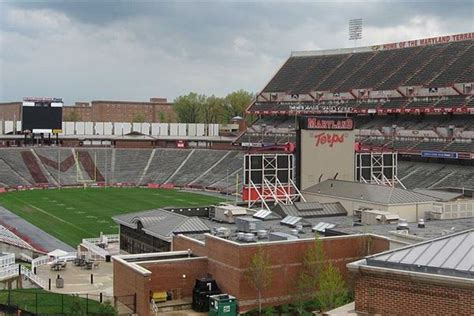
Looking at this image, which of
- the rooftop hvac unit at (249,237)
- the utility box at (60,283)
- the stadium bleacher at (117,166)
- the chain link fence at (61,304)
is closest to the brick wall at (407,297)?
the chain link fence at (61,304)

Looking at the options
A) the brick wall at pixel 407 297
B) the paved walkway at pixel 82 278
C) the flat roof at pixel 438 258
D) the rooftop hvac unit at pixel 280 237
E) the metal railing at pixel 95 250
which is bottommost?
the paved walkway at pixel 82 278

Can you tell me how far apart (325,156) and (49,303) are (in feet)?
91.4

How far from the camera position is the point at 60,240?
191 ft

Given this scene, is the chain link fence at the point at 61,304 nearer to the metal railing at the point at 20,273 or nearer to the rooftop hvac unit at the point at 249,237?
the metal railing at the point at 20,273

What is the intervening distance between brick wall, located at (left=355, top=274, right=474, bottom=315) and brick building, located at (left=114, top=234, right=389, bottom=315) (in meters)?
17.3

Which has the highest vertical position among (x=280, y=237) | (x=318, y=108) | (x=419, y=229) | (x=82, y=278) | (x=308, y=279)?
(x=318, y=108)

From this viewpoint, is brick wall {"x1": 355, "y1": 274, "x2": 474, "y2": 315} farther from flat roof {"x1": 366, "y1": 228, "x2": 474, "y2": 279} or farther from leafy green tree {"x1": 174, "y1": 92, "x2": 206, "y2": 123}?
leafy green tree {"x1": 174, "y1": 92, "x2": 206, "y2": 123}

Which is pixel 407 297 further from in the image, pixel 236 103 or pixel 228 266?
pixel 236 103

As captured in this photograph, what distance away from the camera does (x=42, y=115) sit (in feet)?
366

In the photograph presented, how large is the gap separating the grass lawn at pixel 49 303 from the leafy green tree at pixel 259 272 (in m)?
6.93

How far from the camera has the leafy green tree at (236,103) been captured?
176 meters

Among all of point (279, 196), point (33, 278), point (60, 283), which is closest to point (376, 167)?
point (279, 196)

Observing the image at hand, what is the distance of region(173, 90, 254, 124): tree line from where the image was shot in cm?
17738

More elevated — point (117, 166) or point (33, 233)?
point (117, 166)
